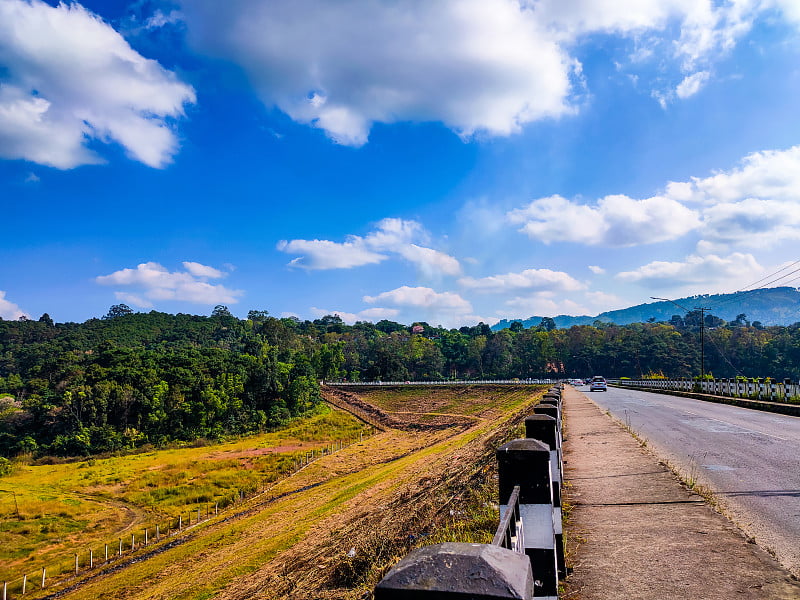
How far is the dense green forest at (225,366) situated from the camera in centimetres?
6100

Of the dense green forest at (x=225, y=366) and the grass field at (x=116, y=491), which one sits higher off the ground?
the dense green forest at (x=225, y=366)

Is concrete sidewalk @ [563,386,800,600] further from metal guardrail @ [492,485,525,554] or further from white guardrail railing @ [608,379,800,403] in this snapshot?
white guardrail railing @ [608,379,800,403]

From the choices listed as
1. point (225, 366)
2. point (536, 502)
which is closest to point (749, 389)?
point (536, 502)

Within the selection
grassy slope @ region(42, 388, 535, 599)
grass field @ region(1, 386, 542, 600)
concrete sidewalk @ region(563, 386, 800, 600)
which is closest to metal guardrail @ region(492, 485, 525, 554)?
concrete sidewalk @ region(563, 386, 800, 600)

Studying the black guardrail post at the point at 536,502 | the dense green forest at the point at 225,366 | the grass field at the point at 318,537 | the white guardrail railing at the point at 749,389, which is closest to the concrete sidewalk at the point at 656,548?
the black guardrail post at the point at 536,502

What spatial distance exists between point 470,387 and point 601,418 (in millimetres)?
72182

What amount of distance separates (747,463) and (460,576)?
1027cm

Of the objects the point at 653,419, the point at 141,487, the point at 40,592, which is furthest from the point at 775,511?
the point at 141,487

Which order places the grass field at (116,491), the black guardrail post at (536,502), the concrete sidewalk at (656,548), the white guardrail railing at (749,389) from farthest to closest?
1. the grass field at (116,491)
2. the white guardrail railing at (749,389)
3. the concrete sidewalk at (656,548)
4. the black guardrail post at (536,502)

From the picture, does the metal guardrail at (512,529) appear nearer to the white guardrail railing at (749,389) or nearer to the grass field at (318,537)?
the grass field at (318,537)

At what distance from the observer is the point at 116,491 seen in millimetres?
39094

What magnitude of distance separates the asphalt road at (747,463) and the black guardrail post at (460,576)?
15.1 feet

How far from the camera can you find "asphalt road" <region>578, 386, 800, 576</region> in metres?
5.67

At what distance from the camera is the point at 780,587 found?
13.7ft
